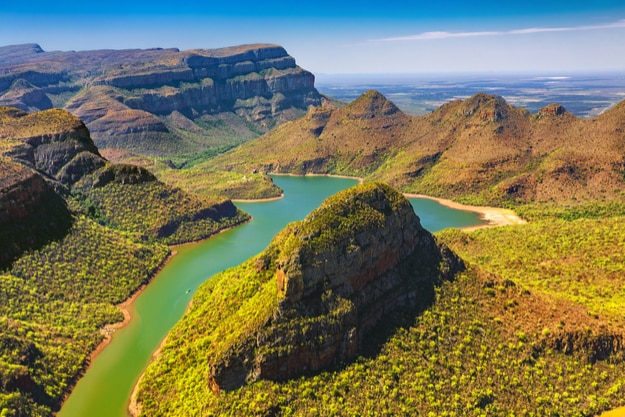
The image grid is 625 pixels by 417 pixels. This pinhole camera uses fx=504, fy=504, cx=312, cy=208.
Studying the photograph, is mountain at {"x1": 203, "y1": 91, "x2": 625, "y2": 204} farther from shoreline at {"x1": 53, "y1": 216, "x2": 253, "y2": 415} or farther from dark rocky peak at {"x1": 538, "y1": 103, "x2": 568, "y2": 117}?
shoreline at {"x1": 53, "y1": 216, "x2": 253, "y2": 415}

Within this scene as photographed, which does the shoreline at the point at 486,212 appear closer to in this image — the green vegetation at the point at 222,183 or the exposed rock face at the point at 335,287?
the green vegetation at the point at 222,183

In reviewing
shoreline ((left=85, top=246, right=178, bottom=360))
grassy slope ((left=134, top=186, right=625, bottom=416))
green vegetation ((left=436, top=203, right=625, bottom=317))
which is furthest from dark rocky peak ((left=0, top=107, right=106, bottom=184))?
green vegetation ((left=436, top=203, right=625, bottom=317))

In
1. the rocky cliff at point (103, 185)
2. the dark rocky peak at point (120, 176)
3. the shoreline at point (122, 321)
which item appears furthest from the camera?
the dark rocky peak at point (120, 176)

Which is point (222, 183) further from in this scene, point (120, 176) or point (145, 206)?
point (120, 176)

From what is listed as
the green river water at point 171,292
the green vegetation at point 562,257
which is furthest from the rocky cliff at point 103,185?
the green vegetation at point 562,257

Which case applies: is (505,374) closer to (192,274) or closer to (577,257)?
(577,257)

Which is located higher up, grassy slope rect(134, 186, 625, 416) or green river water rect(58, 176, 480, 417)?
grassy slope rect(134, 186, 625, 416)
